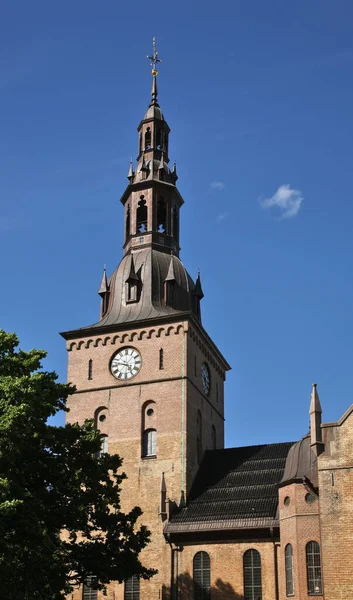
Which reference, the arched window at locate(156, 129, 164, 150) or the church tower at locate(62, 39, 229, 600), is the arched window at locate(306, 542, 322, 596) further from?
the arched window at locate(156, 129, 164, 150)

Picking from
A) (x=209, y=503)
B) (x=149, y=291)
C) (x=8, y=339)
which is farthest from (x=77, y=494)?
(x=149, y=291)

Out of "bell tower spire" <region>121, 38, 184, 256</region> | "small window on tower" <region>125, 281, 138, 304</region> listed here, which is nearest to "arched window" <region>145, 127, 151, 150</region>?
"bell tower spire" <region>121, 38, 184, 256</region>

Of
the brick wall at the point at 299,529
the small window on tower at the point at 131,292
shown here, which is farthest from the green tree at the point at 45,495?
the small window on tower at the point at 131,292

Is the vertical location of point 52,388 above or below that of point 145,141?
below

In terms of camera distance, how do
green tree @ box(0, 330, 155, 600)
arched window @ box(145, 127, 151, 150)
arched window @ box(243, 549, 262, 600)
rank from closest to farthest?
green tree @ box(0, 330, 155, 600) < arched window @ box(243, 549, 262, 600) < arched window @ box(145, 127, 151, 150)

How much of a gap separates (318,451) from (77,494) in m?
10.0

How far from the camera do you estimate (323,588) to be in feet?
104

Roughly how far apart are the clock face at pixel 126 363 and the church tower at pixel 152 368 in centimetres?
6

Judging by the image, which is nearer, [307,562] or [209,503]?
[307,562]

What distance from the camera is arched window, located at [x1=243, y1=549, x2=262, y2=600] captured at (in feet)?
123

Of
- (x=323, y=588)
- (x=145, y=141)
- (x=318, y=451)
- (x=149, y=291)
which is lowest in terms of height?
(x=323, y=588)

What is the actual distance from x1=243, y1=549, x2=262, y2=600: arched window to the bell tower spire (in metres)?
19.4

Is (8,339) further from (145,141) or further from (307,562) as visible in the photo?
(145,141)

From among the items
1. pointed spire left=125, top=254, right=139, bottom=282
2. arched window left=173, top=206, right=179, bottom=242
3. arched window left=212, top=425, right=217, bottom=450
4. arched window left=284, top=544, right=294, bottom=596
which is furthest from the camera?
arched window left=173, top=206, right=179, bottom=242
